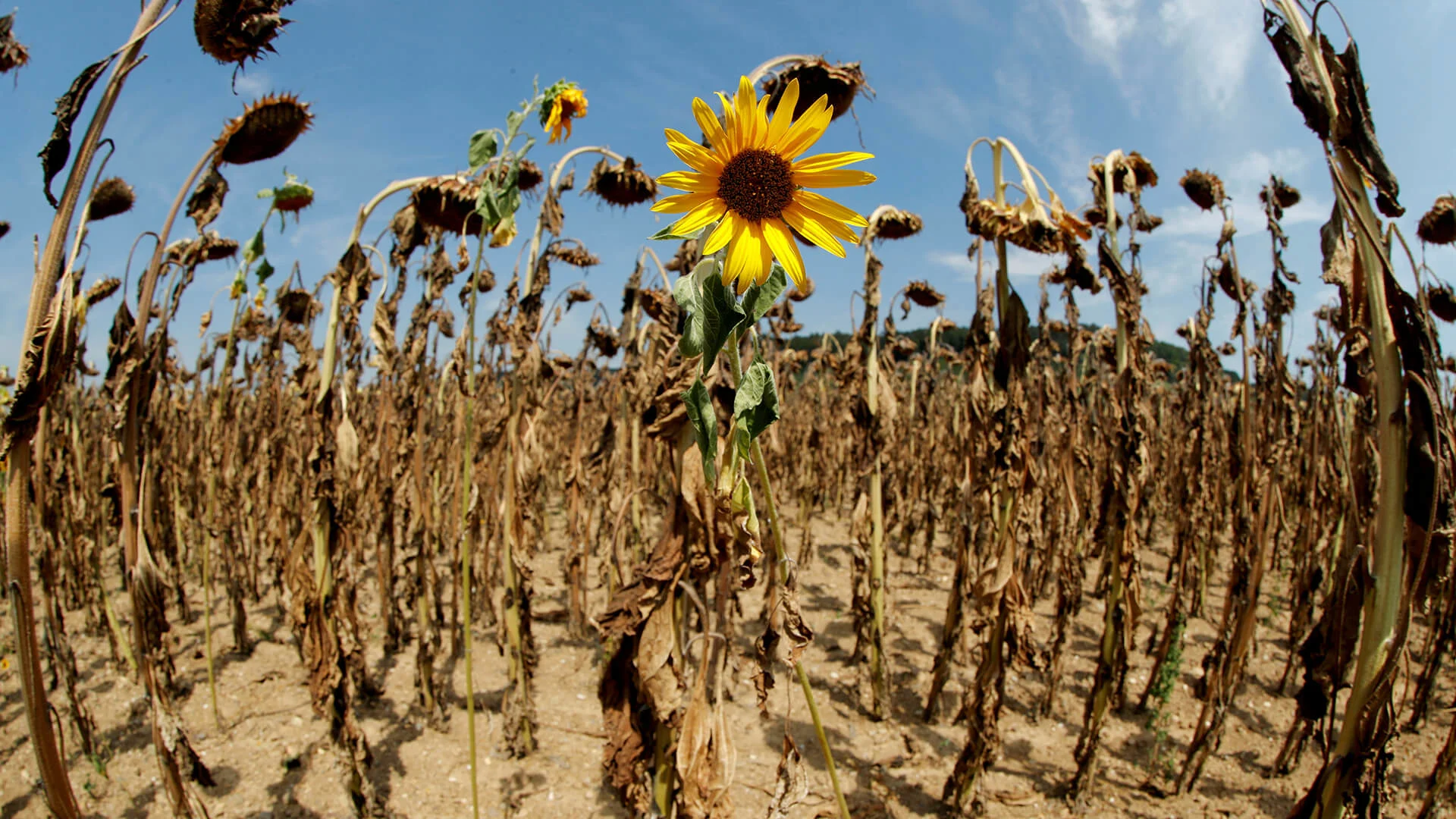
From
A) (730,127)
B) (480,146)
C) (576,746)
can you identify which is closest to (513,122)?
(480,146)

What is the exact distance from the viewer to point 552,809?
116 inches

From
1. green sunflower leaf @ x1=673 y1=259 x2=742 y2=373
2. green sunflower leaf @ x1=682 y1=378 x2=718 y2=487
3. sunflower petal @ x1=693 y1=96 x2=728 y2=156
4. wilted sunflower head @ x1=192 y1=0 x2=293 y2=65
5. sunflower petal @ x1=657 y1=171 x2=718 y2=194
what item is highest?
wilted sunflower head @ x1=192 y1=0 x2=293 y2=65

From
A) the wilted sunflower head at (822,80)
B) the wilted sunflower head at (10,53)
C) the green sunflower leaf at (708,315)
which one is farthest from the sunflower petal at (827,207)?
the wilted sunflower head at (10,53)

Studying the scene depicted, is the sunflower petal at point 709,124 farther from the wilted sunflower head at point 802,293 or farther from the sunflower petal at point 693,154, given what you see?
the wilted sunflower head at point 802,293

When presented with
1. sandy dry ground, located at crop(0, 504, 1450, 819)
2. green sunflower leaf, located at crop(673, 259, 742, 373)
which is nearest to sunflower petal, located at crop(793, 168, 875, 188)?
green sunflower leaf, located at crop(673, 259, 742, 373)

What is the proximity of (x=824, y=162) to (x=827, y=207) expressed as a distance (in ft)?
0.25

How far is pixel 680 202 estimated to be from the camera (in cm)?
108

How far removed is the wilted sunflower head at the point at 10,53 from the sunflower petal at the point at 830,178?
240 centimetres

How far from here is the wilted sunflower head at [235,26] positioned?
138 cm

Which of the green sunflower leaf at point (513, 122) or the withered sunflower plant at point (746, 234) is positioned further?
the green sunflower leaf at point (513, 122)

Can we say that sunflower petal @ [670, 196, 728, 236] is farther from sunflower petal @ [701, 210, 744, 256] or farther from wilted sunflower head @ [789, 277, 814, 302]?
wilted sunflower head @ [789, 277, 814, 302]

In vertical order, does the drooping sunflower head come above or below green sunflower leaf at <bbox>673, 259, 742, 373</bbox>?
above

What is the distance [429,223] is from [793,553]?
17.6 ft

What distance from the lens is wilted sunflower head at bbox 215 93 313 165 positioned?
72.7 inches
